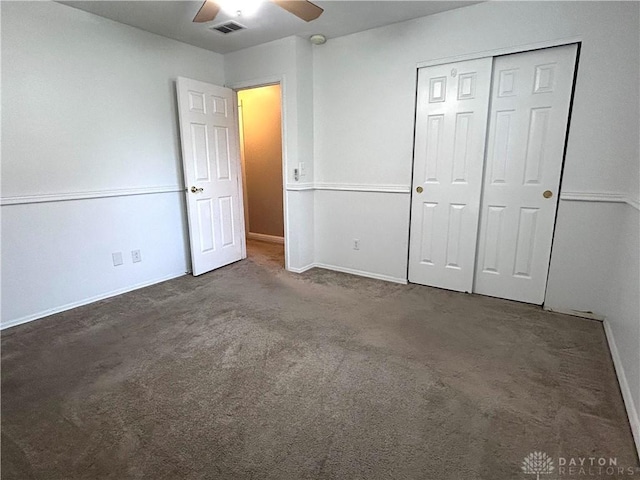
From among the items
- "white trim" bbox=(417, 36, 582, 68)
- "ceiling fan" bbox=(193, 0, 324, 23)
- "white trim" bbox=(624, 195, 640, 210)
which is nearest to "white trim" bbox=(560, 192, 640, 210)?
"white trim" bbox=(624, 195, 640, 210)

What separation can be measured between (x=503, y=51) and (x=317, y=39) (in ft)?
5.63

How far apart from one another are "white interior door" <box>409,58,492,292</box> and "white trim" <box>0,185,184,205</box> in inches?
101

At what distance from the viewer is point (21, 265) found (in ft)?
8.84

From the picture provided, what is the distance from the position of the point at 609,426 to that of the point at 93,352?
291 cm

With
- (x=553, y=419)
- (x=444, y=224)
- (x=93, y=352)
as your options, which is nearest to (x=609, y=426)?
(x=553, y=419)

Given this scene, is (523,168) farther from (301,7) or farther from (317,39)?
(317,39)

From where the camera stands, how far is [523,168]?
111 inches

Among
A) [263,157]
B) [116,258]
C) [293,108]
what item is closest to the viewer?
[116,258]

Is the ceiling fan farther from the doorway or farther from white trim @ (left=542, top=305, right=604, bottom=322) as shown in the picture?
white trim @ (left=542, top=305, right=604, bottom=322)

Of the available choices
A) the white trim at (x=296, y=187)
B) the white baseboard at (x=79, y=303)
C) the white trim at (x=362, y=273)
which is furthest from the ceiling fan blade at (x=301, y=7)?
the white baseboard at (x=79, y=303)

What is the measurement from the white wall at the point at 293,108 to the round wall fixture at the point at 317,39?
9 cm

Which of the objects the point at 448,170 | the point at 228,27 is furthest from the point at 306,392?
the point at 228,27

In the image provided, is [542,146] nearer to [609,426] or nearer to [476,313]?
[476,313]

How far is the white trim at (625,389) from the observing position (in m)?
1.55
